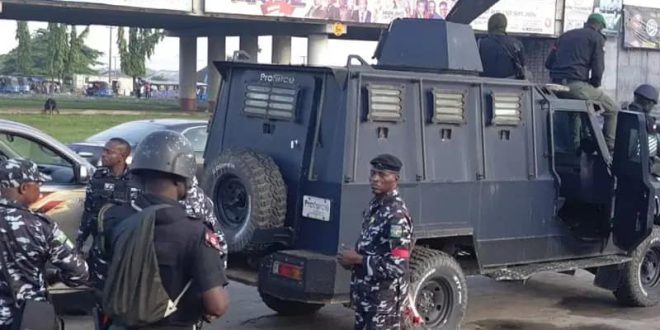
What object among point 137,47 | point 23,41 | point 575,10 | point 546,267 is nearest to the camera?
point 546,267

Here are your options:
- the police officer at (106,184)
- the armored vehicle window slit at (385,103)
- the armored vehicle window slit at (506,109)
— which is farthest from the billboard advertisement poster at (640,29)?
the police officer at (106,184)

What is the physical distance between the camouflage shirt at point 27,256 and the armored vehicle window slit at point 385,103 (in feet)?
10.3

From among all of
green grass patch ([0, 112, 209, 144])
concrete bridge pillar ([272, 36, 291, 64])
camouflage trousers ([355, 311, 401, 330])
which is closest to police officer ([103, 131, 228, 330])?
camouflage trousers ([355, 311, 401, 330])

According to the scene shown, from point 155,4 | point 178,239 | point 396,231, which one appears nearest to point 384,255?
point 396,231

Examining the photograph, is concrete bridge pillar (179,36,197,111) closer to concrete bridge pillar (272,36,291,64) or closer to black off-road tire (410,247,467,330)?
concrete bridge pillar (272,36,291,64)

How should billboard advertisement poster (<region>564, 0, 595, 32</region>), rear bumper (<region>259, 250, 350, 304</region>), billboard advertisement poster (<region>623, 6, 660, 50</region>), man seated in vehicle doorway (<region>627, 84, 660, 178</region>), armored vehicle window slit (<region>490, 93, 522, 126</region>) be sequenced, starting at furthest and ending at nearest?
1. billboard advertisement poster (<region>623, 6, 660, 50</region>)
2. billboard advertisement poster (<region>564, 0, 595, 32</region>)
3. man seated in vehicle doorway (<region>627, 84, 660, 178</region>)
4. armored vehicle window slit (<region>490, 93, 522, 126</region>)
5. rear bumper (<region>259, 250, 350, 304</region>)

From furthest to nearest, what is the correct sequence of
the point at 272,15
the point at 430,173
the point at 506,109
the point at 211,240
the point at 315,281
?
1. the point at 272,15
2. the point at 506,109
3. the point at 430,173
4. the point at 315,281
5. the point at 211,240

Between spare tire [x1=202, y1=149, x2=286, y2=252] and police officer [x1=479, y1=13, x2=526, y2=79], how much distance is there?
9.90 feet

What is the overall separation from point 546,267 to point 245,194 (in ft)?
9.29

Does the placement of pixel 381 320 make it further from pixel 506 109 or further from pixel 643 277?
pixel 643 277

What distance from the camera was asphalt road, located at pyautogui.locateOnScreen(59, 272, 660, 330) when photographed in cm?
901

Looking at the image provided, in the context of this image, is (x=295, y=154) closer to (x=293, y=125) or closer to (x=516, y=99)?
(x=293, y=125)

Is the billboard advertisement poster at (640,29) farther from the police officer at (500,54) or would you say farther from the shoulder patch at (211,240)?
the shoulder patch at (211,240)

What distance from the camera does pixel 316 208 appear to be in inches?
297
